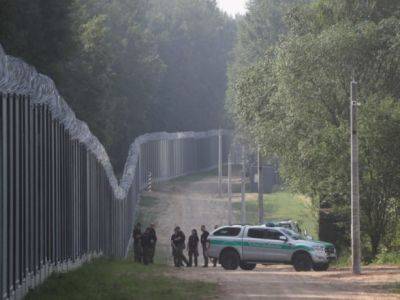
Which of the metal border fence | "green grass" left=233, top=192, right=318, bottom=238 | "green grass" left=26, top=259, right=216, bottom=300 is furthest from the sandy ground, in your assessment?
"green grass" left=233, top=192, right=318, bottom=238

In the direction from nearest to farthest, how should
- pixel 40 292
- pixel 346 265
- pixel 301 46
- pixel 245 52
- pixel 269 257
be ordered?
1. pixel 40 292
2. pixel 269 257
3. pixel 346 265
4. pixel 301 46
5. pixel 245 52

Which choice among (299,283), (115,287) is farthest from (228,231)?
(115,287)

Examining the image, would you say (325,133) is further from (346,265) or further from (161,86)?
(161,86)

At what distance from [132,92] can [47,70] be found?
49530mm

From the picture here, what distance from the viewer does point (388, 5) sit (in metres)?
50.8

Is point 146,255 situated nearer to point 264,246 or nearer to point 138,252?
point 138,252

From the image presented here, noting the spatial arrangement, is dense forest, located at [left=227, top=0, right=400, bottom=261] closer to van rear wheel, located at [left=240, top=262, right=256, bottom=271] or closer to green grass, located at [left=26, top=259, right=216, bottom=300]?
van rear wheel, located at [left=240, top=262, right=256, bottom=271]

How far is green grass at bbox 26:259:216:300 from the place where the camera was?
2122cm

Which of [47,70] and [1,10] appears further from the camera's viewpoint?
[47,70]

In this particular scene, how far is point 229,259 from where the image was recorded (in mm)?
40781

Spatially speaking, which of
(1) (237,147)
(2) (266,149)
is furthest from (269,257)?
(1) (237,147)

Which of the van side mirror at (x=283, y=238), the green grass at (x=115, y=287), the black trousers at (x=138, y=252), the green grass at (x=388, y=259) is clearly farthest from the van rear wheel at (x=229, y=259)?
the green grass at (x=115, y=287)

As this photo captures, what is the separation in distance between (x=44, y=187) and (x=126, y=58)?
75149 mm

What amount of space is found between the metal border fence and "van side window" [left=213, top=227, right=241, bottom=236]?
4365 mm
